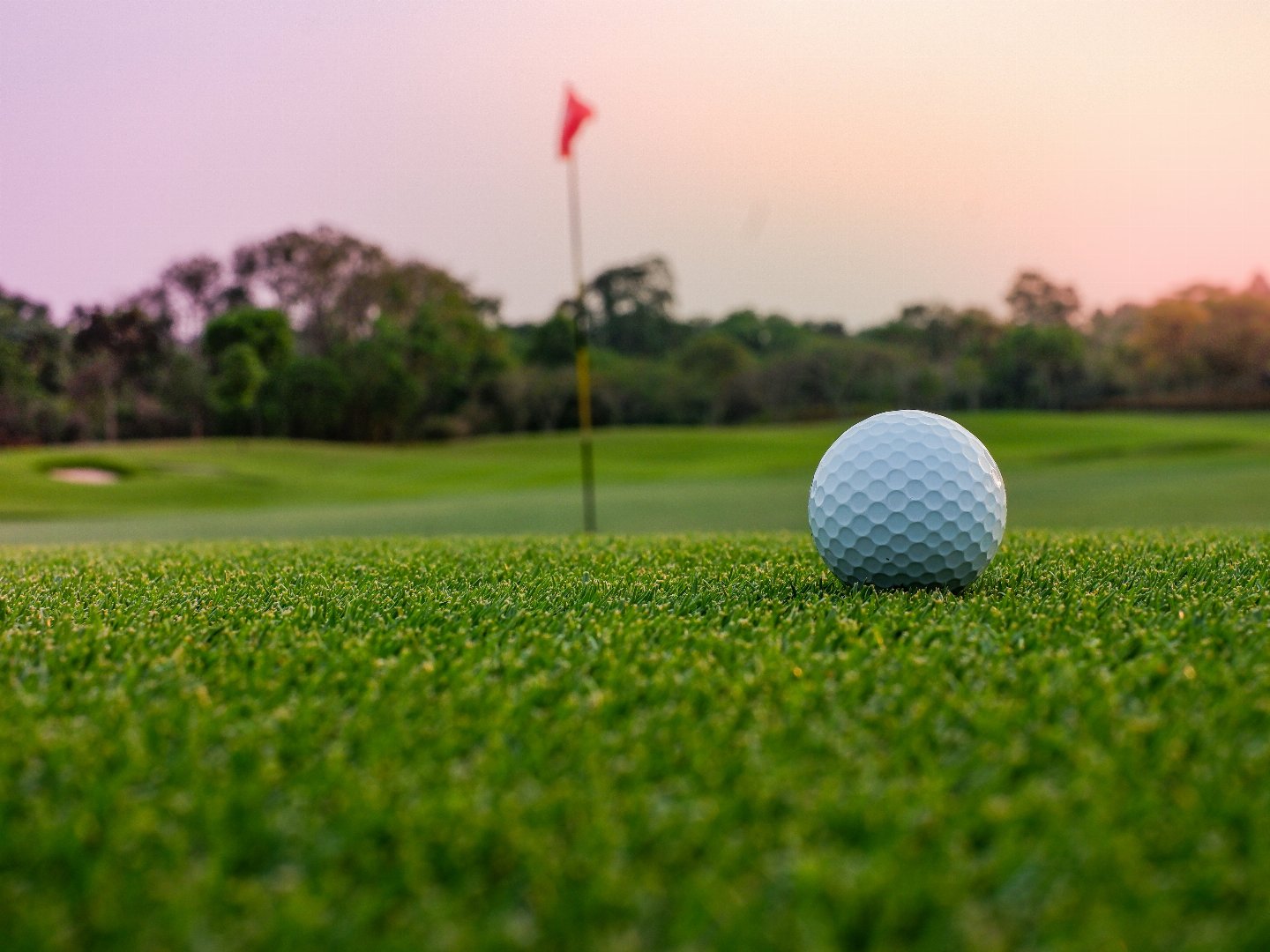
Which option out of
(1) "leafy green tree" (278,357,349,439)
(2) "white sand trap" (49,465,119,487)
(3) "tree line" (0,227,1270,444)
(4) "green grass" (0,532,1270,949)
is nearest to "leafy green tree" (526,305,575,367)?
(3) "tree line" (0,227,1270,444)

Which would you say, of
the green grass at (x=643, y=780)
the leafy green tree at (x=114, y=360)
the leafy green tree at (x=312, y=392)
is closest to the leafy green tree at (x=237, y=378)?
the leafy green tree at (x=312, y=392)

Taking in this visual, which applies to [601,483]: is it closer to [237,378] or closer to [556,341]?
[237,378]

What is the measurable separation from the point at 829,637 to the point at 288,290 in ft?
189

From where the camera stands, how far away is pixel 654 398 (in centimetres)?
5353

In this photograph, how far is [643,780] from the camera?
1768 millimetres

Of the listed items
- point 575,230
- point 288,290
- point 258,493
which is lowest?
point 258,493

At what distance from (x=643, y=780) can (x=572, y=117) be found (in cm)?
908

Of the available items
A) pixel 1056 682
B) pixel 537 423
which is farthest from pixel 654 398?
pixel 1056 682

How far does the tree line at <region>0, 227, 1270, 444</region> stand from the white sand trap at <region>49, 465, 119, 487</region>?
18.2 m

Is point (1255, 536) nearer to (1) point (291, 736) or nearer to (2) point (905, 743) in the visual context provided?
(2) point (905, 743)

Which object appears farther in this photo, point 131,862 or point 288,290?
point 288,290

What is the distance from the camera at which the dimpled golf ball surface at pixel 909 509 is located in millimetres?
3756

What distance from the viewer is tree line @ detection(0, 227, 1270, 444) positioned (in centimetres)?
4797

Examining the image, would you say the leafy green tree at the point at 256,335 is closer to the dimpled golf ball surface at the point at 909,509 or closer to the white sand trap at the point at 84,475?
the white sand trap at the point at 84,475
